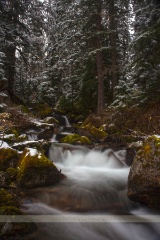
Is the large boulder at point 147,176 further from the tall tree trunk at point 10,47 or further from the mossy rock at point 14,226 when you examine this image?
the tall tree trunk at point 10,47

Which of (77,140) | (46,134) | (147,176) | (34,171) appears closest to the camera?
(147,176)

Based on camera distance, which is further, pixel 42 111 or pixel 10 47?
pixel 42 111

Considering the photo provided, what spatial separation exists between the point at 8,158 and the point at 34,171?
122 centimetres

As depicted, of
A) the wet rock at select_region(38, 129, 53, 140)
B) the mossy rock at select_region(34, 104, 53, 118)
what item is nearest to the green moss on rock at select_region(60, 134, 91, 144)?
the wet rock at select_region(38, 129, 53, 140)

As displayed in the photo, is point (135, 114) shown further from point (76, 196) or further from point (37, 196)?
point (37, 196)

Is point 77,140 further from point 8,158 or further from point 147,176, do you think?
point 147,176

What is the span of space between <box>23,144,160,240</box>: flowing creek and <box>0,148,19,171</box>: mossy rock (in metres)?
1.38

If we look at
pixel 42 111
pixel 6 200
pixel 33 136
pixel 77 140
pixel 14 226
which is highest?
pixel 42 111

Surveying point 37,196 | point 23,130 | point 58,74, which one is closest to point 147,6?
point 23,130

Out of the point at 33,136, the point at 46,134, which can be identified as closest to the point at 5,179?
the point at 33,136

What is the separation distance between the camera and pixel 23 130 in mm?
13203

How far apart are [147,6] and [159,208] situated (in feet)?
32.5

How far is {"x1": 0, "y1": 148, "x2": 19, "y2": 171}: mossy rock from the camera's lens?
7295mm

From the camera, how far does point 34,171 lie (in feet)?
22.3
